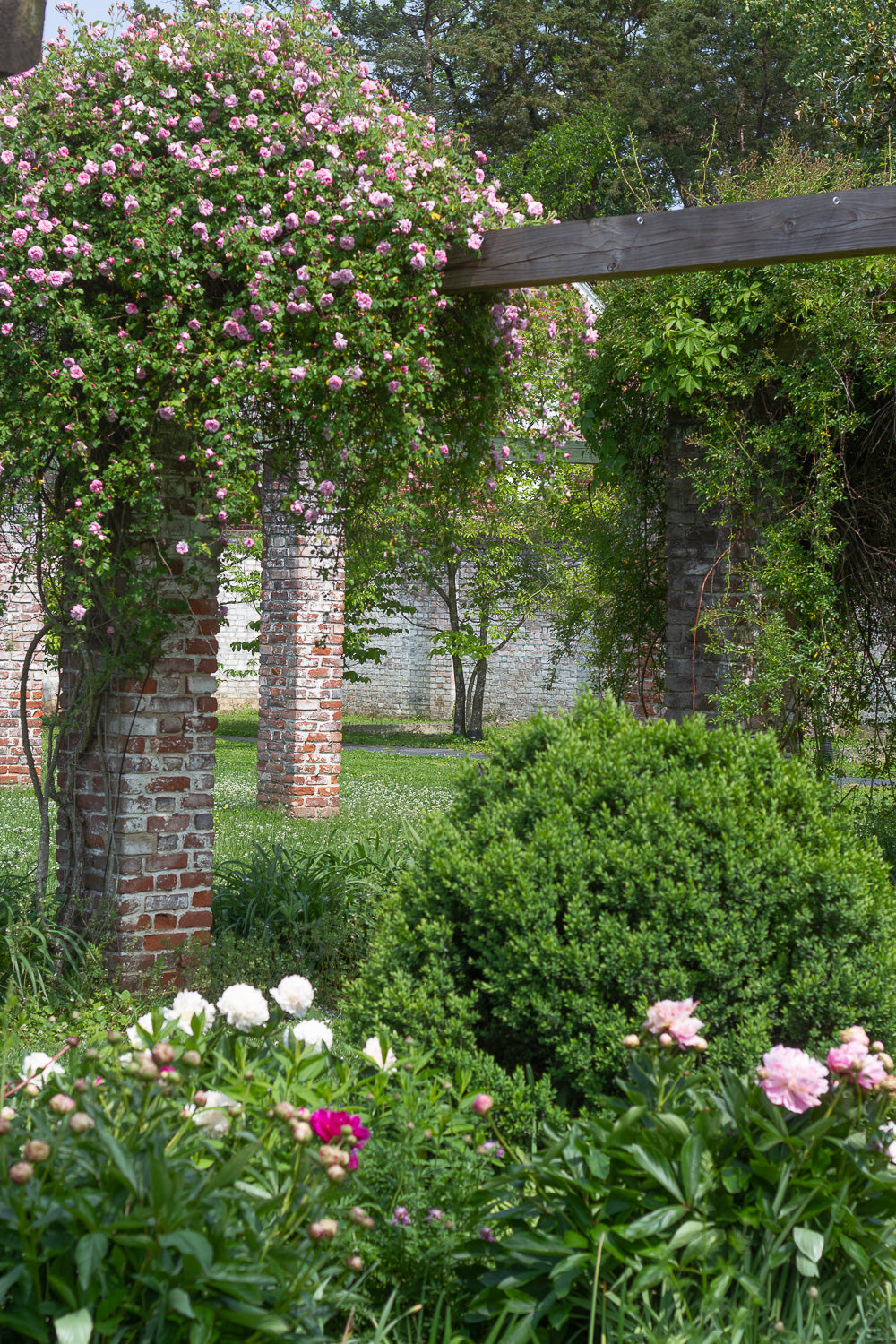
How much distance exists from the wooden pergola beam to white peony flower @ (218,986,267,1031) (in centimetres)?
283

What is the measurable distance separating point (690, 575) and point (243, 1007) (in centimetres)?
406

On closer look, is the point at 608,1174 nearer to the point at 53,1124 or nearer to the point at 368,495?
the point at 53,1124

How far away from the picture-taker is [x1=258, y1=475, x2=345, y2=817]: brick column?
352 inches

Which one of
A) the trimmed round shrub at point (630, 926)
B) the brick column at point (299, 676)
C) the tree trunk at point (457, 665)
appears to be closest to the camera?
the trimmed round shrub at point (630, 926)

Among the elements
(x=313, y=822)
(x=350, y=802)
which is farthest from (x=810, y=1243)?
(x=350, y=802)

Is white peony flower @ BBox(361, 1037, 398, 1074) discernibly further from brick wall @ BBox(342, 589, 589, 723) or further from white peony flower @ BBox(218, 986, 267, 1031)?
brick wall @ BBox(342, 589, 589, 723)

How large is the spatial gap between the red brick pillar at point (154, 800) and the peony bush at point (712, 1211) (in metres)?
2.55

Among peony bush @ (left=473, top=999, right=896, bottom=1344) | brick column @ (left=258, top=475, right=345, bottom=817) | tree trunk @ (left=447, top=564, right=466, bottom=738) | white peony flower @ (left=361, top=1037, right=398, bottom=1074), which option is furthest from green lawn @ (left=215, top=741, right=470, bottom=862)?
tree trunk @ (left=447, top=564, right=466, bottom=738)

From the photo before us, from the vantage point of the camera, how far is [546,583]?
1762 cm

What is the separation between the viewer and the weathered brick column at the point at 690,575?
18.1 ft

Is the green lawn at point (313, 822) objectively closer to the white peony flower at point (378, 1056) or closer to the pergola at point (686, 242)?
the pergola at point (686, 242)

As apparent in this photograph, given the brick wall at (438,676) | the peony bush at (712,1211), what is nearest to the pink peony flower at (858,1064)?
the peony bush at (712,1211)

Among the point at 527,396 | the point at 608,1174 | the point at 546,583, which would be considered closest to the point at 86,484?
the point at 527,396

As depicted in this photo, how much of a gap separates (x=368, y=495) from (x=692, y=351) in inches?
64.3
